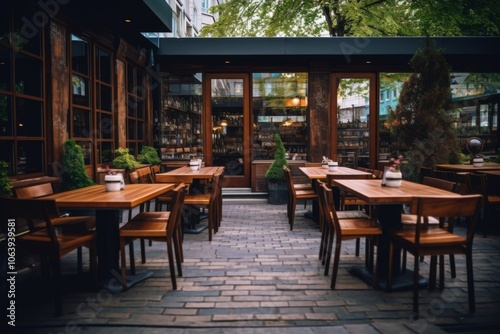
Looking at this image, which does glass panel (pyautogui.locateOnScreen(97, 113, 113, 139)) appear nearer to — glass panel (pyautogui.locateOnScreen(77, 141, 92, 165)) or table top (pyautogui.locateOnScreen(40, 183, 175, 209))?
glass panel (pyautogui.locateOnScreen(77, 141, 92, 165))

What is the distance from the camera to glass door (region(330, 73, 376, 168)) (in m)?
10.4

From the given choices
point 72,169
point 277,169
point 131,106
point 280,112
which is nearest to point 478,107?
point 280,112

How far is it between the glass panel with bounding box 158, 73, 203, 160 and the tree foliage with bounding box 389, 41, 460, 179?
5061mm

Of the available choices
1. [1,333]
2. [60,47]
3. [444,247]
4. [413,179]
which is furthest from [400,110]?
[1,333]

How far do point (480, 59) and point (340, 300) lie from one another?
957 cm

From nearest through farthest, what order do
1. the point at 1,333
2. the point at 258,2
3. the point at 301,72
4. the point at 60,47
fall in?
the point at 1,333
the point at 60,47
the point at 301,72
the point at 258,2

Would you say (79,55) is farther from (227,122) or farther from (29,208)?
(227,122)

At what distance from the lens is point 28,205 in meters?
3.10

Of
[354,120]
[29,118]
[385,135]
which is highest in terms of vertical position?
[354,120]

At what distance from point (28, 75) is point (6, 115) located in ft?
2.50

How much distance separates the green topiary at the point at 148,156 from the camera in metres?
9.30

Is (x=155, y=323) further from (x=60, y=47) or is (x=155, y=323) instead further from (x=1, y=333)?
(x=60, y=47)

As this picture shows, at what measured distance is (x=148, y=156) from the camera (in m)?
9.40

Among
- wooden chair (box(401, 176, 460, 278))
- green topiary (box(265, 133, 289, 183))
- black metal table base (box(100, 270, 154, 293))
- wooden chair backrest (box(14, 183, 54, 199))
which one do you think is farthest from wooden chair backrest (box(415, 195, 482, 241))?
green topiary (box(265, 133, 289, 183))
